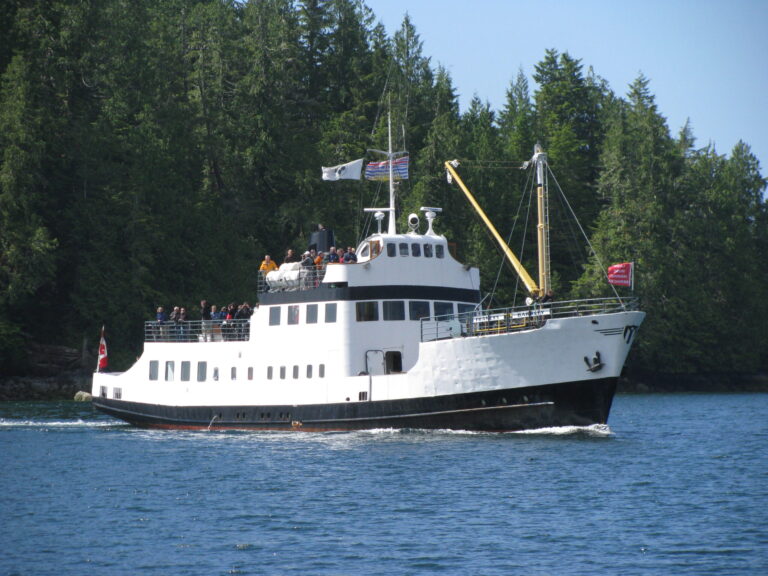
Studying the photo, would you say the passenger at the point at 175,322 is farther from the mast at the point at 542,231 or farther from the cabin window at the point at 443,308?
the mast at the point at 542,231

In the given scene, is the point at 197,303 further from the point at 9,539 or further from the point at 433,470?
the point at 9,539

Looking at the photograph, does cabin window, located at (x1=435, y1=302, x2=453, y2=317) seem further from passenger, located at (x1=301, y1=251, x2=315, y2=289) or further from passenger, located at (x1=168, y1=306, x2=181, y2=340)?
passenger, located at (x1=168, y1=306, x2=181, y2=340)

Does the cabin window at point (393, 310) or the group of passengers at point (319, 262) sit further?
the group of passengers at point (319, 262)

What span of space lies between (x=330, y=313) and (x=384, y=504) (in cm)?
1362

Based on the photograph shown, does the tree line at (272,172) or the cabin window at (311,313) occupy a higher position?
the tree line at (272,172)

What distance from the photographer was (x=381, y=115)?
9388 centimetres

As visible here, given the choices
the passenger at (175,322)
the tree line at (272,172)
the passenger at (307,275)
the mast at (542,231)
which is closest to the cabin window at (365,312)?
the passenger at (307,275)

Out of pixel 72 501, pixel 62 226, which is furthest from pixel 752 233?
pixel 72 501

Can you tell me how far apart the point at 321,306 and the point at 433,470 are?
1072 cm

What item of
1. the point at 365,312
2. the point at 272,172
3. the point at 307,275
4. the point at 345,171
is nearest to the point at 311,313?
the point at 307,275

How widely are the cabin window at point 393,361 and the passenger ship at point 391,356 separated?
51 millimetres

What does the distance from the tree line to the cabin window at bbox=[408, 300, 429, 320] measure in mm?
32120

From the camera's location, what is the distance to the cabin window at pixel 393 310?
137 feet

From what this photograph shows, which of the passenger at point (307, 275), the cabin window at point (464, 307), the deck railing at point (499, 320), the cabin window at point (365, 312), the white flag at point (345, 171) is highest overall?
the white flag at point (345, 171)
